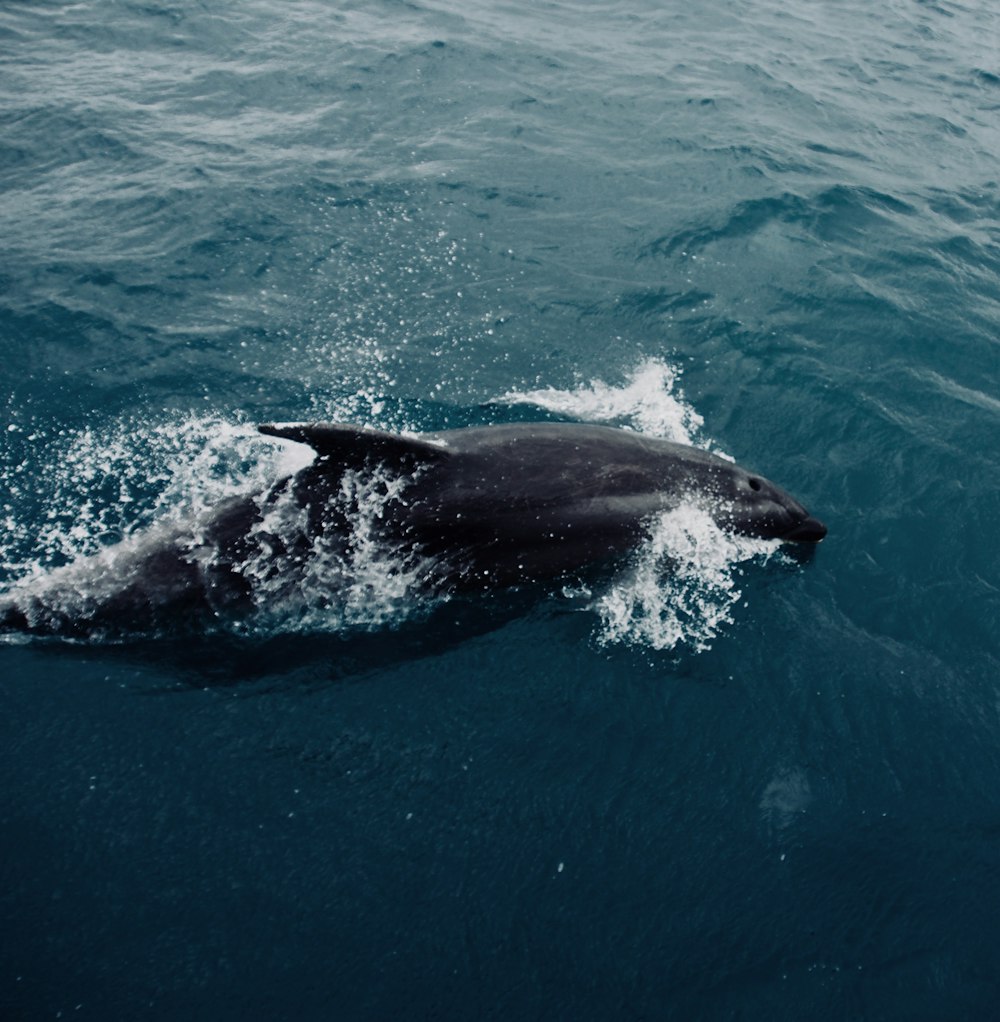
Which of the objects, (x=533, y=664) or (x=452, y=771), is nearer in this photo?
(x=452, y=771)

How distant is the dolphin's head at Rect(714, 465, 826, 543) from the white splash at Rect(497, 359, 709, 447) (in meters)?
1.58

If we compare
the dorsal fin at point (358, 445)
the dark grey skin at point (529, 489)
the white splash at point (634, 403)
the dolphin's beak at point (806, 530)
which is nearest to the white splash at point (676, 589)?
→ the dark grey skin at point (529, 489)

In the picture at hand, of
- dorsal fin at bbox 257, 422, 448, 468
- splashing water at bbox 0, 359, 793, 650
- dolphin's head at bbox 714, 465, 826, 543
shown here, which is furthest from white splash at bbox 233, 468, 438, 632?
dolphin's head at bbox 714, 465, 826, 543

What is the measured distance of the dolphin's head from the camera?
10.8 m

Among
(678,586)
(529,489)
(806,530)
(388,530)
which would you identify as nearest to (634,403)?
(806,530)

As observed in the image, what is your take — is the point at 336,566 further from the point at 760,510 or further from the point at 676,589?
the point at 760,510

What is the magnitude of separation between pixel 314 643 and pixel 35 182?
12852mm

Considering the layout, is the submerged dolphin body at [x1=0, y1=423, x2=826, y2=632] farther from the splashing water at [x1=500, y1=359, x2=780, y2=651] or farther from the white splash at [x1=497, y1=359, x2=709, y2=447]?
the white splash at [x1=497, y1=359, x2=709, y2=447]

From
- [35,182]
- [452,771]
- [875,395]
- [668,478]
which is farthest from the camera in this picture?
[35,182]

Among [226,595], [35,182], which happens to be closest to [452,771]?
[226,595]

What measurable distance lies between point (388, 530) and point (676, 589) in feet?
11.4

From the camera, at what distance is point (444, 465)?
977cm

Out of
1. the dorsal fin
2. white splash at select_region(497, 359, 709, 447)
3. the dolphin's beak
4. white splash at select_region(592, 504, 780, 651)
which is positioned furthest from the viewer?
white splash at select_region(497, 359, 709, 447)

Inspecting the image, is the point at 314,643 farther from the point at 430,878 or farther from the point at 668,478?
the point at 668,478
